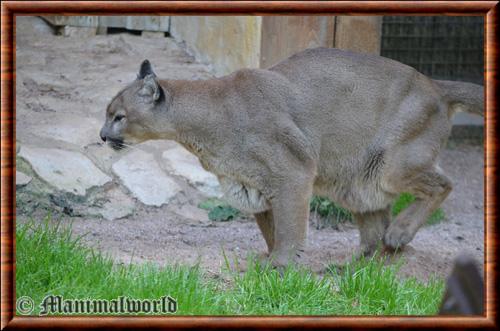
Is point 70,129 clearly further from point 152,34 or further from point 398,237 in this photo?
point 398,237

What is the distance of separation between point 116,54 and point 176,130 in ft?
12.7

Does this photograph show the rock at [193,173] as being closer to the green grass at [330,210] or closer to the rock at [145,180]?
the rock at [145,180]

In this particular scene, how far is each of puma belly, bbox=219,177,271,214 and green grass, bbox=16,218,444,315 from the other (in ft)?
2.58

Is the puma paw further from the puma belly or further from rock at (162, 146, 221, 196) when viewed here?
rock at (162, 146, 221, 196)

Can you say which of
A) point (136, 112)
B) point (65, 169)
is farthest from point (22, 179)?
point (136, 112)

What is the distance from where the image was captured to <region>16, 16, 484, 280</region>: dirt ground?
727 centimetres

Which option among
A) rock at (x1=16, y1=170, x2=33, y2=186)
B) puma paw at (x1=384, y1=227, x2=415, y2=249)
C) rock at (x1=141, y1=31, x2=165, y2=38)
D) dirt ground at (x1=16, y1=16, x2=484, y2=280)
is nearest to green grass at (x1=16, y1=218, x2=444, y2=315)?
dirt ground at (x1=16, y1=16, x2=484, y2=280)

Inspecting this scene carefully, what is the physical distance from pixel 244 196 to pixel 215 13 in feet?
7.51

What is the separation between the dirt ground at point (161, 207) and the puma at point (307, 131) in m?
0.60

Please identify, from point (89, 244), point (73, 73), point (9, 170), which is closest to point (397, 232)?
point (89, 244)

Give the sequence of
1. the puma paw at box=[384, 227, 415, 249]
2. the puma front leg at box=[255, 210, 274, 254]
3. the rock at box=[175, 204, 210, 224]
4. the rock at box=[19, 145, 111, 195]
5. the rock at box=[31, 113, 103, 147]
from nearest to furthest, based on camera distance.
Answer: the puma front leg at box=[255, 210, 274, 254], the puma paw at box=[384, 227, 415, 249], the rock at box=[19, 145, 111, 195], the rock at box=[175, 204, 210, 224], the rock at box=[31, 113, 103, 147]

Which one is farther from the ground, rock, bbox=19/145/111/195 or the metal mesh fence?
the metal mesh fence

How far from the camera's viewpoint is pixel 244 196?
665cm

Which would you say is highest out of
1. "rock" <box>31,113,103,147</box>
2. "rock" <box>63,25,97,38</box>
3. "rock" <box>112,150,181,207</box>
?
"rock" <box>63,25,97,38</box>
